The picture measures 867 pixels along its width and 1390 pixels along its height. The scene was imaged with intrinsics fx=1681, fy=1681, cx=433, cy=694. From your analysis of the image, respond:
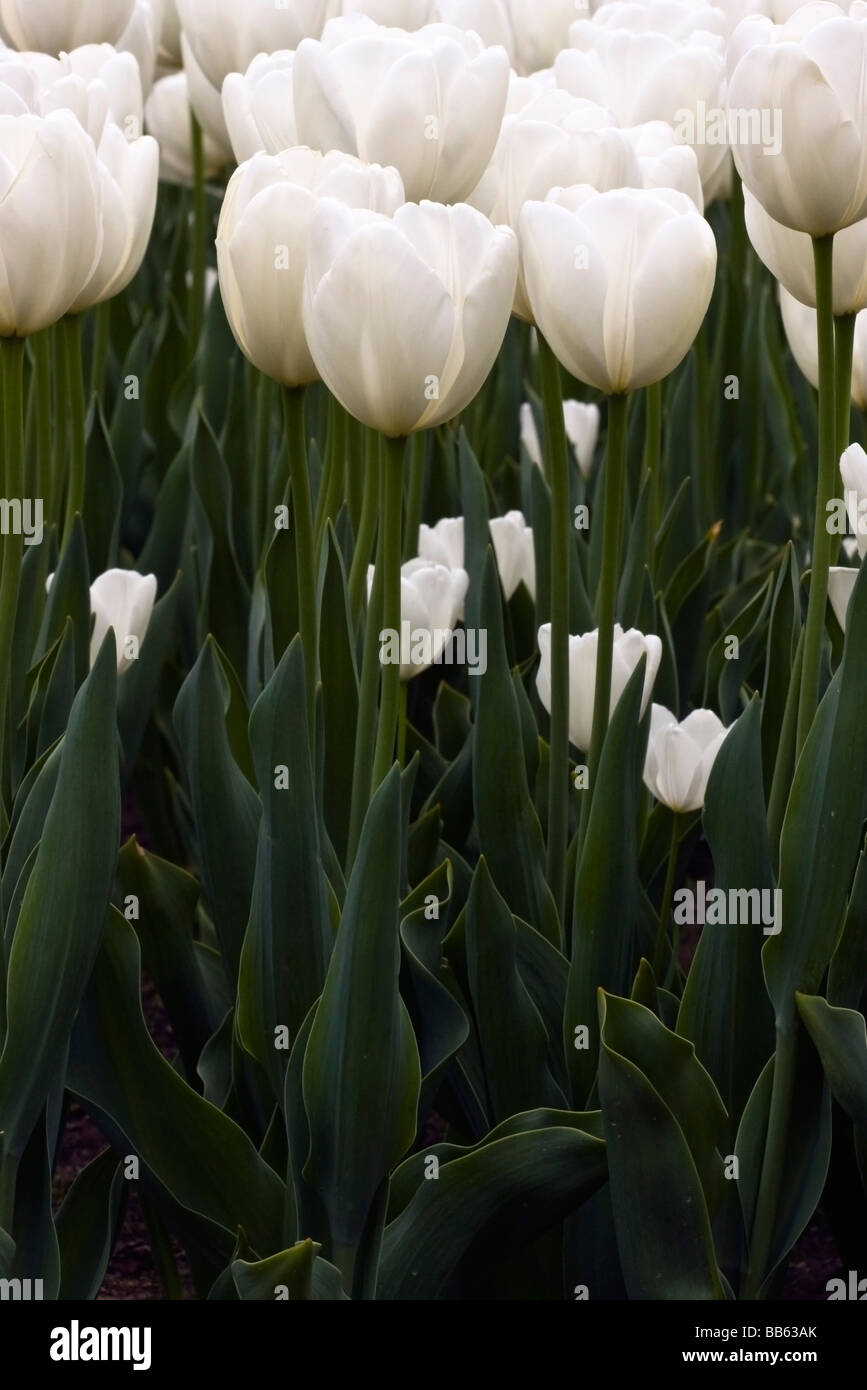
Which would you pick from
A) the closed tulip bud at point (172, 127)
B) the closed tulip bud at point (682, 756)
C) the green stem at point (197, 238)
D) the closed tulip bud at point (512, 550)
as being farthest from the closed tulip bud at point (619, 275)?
the closed tulip bud at point (172, 127)

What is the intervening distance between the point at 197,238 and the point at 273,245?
1255 mm

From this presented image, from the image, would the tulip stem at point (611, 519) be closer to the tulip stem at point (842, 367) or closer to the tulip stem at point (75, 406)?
the tulip stem at point (842, 367)

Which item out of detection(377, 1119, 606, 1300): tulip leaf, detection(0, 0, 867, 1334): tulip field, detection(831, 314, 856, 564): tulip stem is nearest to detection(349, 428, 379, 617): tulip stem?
detection(0, 0, 867, 1334): tulip field

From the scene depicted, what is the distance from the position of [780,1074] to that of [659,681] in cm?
55

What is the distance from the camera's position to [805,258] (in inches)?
42.4

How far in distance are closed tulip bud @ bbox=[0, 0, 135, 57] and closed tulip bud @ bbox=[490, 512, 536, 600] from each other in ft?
2.09

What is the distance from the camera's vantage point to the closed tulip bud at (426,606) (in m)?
1.39

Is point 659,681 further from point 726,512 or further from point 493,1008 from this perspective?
point 726,512

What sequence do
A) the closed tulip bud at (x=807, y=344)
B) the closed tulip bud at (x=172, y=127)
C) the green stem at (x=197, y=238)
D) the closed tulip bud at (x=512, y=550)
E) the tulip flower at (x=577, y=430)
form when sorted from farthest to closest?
the closed tulip bud at (x=172, y=127) → the green stem at (x=197, y=238) → the tulip flower at (x=577, y=430) → the closed tulip bud at (x=512, y=550) → the closed tulip bud at (x=807, y=344)

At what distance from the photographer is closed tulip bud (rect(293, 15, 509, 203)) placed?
111 centimetres

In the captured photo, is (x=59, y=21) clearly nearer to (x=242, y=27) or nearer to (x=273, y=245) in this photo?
(x=242, y=27)

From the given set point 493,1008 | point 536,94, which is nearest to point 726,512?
point 536,94

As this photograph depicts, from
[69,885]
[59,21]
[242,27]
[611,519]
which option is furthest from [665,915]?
[59,21]
